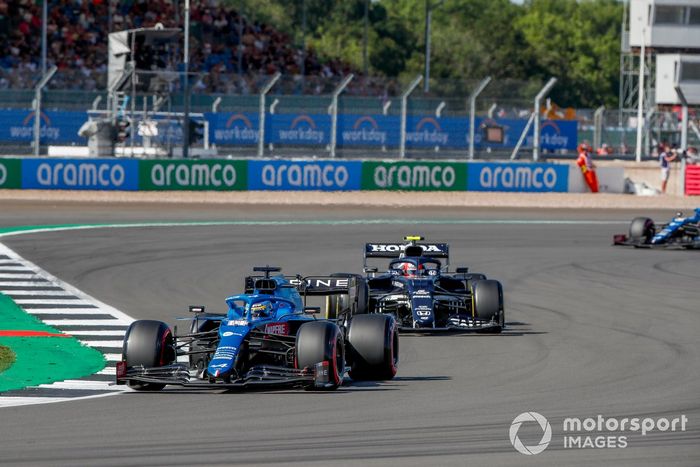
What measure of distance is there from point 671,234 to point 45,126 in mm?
19613

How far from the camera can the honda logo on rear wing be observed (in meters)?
16.8

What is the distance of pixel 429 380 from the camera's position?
39.5 ft

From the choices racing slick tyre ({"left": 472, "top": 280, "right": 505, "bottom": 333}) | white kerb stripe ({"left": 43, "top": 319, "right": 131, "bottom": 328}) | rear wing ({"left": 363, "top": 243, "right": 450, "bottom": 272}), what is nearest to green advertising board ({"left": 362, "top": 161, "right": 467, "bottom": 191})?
rear wing ({"left": 363, "top": 243, "right": 450, "bottom": 272})

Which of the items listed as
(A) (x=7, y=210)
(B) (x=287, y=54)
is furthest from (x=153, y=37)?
(B) (x=287, y=54)

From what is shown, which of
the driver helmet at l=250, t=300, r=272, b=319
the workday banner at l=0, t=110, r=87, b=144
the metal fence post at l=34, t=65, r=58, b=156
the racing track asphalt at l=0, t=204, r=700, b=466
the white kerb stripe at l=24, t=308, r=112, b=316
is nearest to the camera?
the racing track asphalt at l=0, t=204, r=700, b=466

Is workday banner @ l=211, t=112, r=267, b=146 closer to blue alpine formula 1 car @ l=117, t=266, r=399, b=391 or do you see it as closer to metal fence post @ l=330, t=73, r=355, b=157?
metal fence post @ l=330, t=73, r=355, b=157

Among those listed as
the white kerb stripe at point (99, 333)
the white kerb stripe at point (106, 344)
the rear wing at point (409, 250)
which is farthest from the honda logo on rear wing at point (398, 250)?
the white kerb stripe at point (106, 344)

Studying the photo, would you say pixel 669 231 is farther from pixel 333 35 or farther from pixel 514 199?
pixel 333 35

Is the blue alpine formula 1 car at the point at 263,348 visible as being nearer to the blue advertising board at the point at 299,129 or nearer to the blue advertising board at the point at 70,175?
the blue advertising board at the point at 70,175

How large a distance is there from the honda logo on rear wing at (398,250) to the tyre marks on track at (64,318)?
9.98 ft

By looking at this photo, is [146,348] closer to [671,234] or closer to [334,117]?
[671,234]

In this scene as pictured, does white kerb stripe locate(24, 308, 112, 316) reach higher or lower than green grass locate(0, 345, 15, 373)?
lower

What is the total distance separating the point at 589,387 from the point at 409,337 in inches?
156

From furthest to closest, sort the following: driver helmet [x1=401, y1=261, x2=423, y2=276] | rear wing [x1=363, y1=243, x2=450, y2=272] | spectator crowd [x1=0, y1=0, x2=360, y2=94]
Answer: spectator crowd [x1=0, y1=0, x2=360, y2=94], rear wing [x1=363, y1=243, x2=450, y2=272], driver helmet [x1=401, y1=261, x2=423, y2=276]
